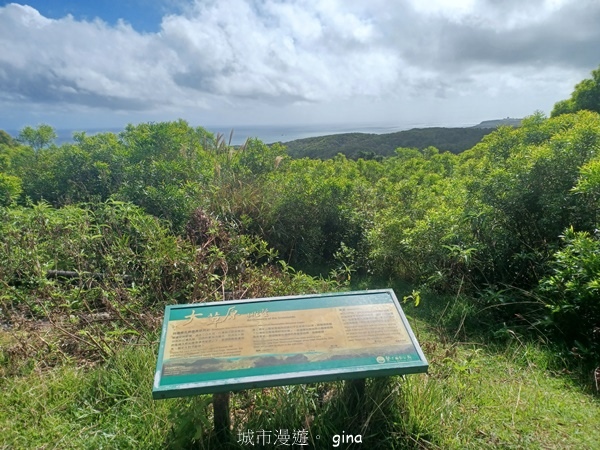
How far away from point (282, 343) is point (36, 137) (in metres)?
9.22

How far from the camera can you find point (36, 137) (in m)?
8.91

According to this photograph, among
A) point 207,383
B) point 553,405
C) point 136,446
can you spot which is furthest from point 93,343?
point 553,405

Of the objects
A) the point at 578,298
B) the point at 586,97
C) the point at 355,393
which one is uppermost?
the point at 586,97

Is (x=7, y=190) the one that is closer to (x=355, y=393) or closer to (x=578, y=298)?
(x=355, y=393)

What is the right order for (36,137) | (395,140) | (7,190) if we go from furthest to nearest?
1. (395,140)
2. (36,137)
3. (7,190)

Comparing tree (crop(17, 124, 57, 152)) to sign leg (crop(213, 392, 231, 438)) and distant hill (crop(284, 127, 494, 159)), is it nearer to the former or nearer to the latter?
sign leg (crop(213, 392, 231, 438))

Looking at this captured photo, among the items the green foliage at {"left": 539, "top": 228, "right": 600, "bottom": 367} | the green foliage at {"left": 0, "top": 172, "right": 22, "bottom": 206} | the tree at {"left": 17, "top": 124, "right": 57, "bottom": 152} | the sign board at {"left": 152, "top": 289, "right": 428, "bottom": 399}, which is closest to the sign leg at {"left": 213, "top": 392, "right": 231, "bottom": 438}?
the sign board at {"left": 152, "top": 289, "right": 428, "bottom": 399}

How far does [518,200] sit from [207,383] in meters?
3.80

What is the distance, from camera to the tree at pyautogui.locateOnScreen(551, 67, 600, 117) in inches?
379

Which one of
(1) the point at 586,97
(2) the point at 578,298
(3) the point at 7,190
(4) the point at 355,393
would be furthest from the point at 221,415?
(1) the point at 586,97

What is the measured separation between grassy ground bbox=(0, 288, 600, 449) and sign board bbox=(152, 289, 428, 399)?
33 centimetres

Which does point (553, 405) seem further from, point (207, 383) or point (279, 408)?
point (207, 383)

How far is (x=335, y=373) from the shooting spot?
7.02ft

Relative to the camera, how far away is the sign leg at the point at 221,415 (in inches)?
90.0
